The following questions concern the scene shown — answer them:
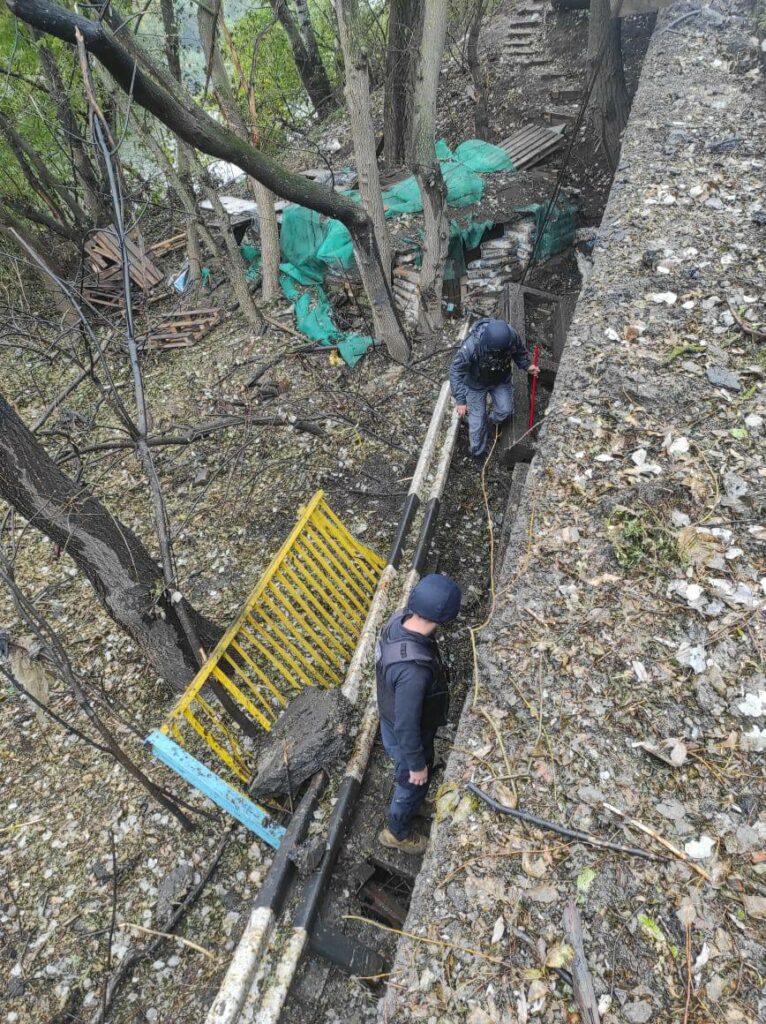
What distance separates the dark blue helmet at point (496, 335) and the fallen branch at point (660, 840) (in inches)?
135

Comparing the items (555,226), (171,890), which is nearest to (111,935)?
(171,890)

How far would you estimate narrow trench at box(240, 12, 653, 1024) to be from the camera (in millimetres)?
2672

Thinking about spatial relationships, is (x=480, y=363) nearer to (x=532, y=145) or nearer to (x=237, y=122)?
(x=237, y=122)

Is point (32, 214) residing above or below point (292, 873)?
above

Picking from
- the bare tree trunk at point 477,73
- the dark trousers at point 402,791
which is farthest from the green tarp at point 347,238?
the dark trousers at point 402,791

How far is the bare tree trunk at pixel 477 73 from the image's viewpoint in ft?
29.9

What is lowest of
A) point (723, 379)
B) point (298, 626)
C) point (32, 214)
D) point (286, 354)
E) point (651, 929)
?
point (298, 626)

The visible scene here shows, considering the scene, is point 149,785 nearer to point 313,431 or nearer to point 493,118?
point 313,431

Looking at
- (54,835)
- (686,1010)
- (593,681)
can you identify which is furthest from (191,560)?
(686,1010)

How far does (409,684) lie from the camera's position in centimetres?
261

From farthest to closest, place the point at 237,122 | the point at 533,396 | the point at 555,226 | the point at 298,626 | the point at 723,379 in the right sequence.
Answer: the point at 555,226 < the point at 237,122 < the point at 533,396 < the point at 298,626 < the point at 723,379

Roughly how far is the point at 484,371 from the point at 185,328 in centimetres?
589

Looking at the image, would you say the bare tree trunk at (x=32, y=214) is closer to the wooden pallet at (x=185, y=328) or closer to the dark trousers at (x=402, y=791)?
the wooden pallet at (x=185, y=328)

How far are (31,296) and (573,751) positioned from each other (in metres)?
12.7
